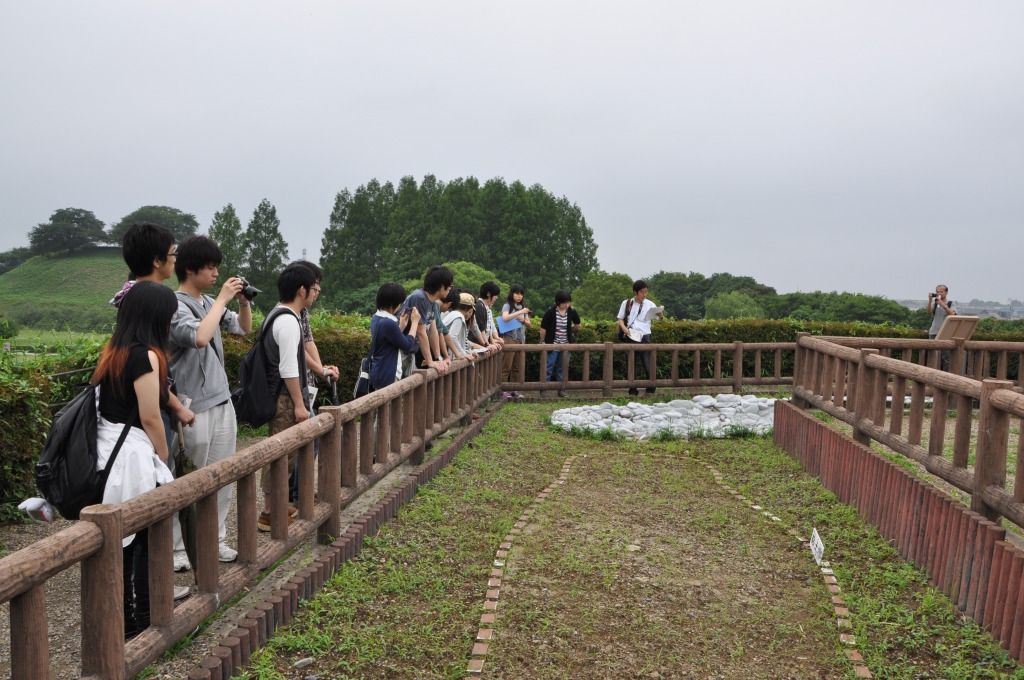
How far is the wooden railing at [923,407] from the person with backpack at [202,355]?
4359mm

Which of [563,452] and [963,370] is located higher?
[963,370]

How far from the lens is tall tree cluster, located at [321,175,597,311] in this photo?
7088 cm

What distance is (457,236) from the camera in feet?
240

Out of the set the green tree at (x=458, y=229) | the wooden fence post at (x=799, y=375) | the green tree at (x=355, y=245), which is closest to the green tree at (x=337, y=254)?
the green tree at (x=355, y=245)

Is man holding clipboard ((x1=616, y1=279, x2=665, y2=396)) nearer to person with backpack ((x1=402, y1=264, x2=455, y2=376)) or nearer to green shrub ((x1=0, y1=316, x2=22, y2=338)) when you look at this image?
person with backpack ((x1=402, y1=264, x2=455, y2=376))

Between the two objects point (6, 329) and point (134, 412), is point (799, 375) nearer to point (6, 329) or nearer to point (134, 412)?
point (134, 412)

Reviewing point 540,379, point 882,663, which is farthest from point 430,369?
point 540,379

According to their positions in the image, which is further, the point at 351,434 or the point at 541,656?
the point at 351,434

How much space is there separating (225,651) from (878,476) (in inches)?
189


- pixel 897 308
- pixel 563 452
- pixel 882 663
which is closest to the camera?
pixel 882 663

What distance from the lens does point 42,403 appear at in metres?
6.28

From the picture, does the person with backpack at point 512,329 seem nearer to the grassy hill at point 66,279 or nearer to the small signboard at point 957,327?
the small signboard at point 957,327

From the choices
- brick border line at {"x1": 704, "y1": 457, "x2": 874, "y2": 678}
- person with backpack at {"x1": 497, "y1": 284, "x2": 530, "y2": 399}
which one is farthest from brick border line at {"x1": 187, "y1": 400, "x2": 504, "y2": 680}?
person with backpack at {"x1": 497, "y1": 284, "x2": 530, "y2": 399}

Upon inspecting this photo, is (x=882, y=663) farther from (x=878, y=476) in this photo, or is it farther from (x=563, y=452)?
(x=563, y=452)
